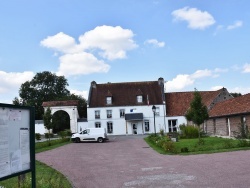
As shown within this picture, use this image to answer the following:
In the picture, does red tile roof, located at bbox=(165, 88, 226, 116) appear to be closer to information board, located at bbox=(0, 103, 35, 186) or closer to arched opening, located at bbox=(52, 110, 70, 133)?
arched opening, located at bbox=(52, 110, 70, 133)

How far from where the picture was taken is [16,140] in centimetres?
667

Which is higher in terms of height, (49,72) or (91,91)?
(49,72)

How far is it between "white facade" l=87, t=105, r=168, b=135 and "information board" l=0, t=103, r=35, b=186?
5014cm

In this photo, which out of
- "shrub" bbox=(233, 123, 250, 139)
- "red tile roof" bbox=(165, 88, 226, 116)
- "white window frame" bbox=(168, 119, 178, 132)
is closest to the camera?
"shrub" bbox=(233, 123, 250, 139)

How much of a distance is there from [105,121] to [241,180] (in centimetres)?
4818

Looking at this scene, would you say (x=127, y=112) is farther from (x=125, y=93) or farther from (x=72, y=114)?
(x=72, y=114)

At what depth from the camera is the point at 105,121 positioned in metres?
57.8

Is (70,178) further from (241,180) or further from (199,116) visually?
(199,116)

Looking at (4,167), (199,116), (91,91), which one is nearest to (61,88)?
(91,91)

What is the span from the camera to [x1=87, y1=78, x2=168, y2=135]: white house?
2256 inches

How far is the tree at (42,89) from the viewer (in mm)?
87812

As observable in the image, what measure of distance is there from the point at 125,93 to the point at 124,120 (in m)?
5.20

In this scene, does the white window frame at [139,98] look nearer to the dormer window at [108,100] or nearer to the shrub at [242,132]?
the dormer window at [108,100]

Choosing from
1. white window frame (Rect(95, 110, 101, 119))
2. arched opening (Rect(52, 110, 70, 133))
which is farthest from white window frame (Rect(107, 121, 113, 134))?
arched opening (Rect(52, 110, 70, 133))
